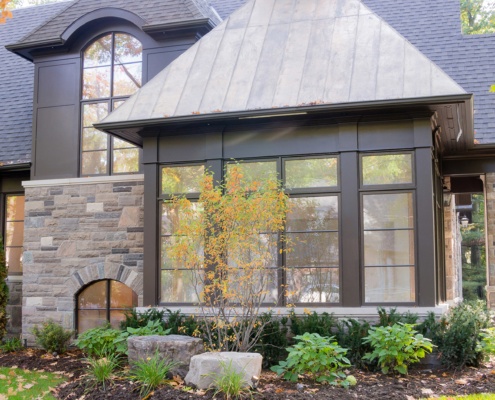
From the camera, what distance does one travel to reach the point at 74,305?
11.2 m

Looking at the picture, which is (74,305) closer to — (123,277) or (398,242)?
(123,277)

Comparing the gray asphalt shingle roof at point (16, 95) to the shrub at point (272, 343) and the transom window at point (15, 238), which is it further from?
the shrub at point (272, 343)

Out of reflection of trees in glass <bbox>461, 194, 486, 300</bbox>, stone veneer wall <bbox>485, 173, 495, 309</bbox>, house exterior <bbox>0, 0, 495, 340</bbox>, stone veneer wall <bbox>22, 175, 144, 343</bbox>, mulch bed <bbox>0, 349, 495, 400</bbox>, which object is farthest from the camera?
reflection of trees in glass <bbox>461, 194, 486, 300</bbox>

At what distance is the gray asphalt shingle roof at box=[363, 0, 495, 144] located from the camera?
11.6 meters

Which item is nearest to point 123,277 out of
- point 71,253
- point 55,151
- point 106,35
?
point 71,253

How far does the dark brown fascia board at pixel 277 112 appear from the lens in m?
8.17

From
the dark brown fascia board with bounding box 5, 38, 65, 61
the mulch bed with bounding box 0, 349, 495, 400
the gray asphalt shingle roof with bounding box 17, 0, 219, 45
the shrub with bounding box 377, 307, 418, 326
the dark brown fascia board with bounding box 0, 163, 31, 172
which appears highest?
the gray asphalt shingle roof with bounding box 17, 0, 219, 45

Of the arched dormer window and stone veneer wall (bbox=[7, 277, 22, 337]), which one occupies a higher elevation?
the arched dormer window

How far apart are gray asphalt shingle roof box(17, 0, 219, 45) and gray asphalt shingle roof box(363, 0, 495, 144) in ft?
13.1

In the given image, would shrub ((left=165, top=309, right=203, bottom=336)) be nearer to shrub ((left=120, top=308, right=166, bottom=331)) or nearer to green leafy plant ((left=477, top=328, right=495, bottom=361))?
shrub ((left=120, top=308, right=166, bottom=331))

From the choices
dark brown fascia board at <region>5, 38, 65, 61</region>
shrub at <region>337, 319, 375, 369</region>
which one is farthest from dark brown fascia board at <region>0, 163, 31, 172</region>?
shrub at <region>337, 319, 375, 369</region>

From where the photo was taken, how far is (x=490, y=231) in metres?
11.5

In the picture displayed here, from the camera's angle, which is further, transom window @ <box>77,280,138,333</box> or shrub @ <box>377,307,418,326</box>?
transom window @ <box>77,280,138,333</box>

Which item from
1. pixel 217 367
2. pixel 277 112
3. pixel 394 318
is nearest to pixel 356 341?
pixel 394 318
